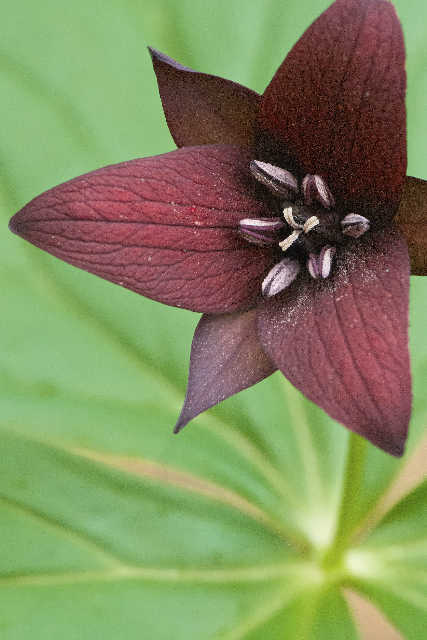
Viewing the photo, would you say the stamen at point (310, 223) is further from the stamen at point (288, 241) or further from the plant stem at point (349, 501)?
the plant stem at point (349, 501)

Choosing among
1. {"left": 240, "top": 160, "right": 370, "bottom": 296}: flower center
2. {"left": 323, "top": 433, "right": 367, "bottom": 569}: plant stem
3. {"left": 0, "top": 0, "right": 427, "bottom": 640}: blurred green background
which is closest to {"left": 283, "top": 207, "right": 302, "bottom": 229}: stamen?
→ {"left": 240, "top": 160, "right": 370, "bottom": 296}: flower center

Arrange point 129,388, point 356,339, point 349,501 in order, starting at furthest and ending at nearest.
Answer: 1. point 129,388
2. point 349,501
3. point 356,339

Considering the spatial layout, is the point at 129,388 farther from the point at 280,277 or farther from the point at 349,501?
the point at 280,277

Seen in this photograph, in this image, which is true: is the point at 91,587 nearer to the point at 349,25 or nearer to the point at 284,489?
the point at 284,489

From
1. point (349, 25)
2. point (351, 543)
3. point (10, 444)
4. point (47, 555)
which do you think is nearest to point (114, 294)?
point (10, 444)

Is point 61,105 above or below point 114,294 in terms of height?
above

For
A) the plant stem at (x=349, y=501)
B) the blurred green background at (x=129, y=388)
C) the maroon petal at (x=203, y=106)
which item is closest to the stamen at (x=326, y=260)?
the maroon petal at (x=203, y=106)

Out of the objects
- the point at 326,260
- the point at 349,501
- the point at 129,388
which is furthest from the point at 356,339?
the point at 129,388
